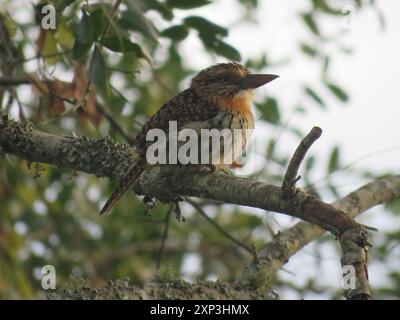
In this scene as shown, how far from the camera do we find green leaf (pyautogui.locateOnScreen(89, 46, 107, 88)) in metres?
3.96

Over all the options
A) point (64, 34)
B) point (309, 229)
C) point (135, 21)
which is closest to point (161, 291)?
point (309, 229)

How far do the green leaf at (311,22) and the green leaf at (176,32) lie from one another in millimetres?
1181

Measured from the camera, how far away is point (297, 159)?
3.02 metres

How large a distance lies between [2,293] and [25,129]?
64.7 inches

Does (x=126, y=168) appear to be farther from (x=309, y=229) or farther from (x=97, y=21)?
(x=309, y=229)

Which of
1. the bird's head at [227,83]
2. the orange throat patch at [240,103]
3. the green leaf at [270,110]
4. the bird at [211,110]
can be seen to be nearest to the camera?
the bird at [211,110]

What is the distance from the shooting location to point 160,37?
14.9 feet

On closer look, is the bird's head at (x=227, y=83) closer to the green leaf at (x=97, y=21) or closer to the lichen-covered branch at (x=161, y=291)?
the green leaf at (x=97, y=21)

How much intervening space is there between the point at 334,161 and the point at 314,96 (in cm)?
37

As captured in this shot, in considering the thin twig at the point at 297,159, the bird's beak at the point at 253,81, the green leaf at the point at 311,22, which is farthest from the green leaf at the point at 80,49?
the green leaf at the point at 311,22

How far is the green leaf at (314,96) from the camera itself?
201 inches

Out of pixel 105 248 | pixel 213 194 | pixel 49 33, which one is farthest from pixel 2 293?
pixel 213 194

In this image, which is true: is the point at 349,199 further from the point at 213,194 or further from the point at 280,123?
the point at 280,123

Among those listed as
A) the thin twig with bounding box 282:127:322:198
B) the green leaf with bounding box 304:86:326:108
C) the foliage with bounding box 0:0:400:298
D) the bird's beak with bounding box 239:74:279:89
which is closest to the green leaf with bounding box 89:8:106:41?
the foliage with bounding box 0:0:400:298
